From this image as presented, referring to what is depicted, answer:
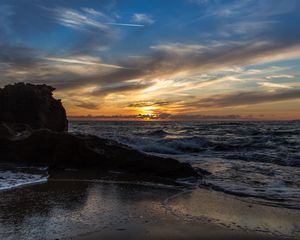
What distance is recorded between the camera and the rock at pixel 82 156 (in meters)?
10.4

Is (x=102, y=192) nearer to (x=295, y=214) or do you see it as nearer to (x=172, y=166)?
(x=172, y=166)

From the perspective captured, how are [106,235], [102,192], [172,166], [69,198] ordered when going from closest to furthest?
[106,235] → [69,198] → [102,192] → [172,166]

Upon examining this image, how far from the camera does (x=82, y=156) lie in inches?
440

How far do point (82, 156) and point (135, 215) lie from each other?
540 centimetres

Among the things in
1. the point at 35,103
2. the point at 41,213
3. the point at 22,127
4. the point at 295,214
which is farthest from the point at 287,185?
the point at 35,103

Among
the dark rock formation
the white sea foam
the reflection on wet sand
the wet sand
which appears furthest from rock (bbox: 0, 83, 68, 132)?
the reflection on wet sand

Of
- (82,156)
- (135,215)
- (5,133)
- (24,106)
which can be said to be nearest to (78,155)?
(82,156)

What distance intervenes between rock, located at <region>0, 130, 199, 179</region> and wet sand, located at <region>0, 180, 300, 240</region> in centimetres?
201

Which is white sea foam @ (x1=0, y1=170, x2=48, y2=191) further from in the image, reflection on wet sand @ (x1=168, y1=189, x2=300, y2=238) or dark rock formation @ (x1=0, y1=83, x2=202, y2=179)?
reflection on wet sand @ (x1=168, y1=189, x2=300, y2=238)

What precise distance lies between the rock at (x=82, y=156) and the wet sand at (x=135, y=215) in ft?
6.60

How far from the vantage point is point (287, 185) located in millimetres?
9273

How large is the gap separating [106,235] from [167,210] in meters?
1.67

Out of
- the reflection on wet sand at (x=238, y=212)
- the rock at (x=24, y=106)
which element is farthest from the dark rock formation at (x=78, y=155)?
the rock at (x=24, y=106)

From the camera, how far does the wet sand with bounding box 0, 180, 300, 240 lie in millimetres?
5188
